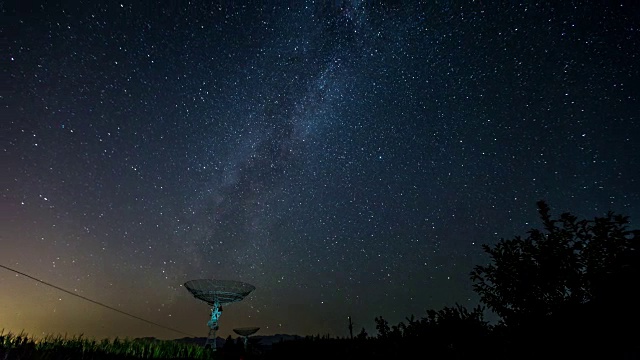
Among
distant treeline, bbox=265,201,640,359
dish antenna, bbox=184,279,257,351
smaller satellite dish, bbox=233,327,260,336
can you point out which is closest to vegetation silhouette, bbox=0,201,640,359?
distant treeline, bbox=265,201,640,359

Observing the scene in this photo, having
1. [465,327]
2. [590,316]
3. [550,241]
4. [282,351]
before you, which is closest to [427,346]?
[465,327]

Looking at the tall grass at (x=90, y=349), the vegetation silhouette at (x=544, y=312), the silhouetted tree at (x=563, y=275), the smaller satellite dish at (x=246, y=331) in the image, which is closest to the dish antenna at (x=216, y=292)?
the smaller satellite dish at (x=246, y=331)

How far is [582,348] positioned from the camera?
8.64 feet

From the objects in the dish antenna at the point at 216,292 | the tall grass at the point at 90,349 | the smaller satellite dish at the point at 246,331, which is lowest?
the tall grass at the point at 90,349

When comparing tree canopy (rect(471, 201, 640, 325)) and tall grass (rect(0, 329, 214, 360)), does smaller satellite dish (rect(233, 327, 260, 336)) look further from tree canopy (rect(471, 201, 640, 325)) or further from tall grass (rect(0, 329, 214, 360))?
tree canopy (rect(471, 201, 640, 325))

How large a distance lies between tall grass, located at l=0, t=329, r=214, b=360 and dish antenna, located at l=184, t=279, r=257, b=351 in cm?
1602

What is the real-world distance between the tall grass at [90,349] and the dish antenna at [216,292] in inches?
631

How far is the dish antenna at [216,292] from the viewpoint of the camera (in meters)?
23.9

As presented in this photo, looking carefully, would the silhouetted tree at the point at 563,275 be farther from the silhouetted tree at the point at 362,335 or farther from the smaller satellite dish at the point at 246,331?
the smaller satellite dish at the point at 246,331

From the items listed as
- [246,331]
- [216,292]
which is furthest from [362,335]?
[246,331]

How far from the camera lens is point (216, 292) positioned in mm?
24547

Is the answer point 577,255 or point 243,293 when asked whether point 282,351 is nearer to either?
point 577,255

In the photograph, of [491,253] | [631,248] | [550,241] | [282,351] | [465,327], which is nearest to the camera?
[631,248]

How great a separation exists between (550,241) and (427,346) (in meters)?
1.80
